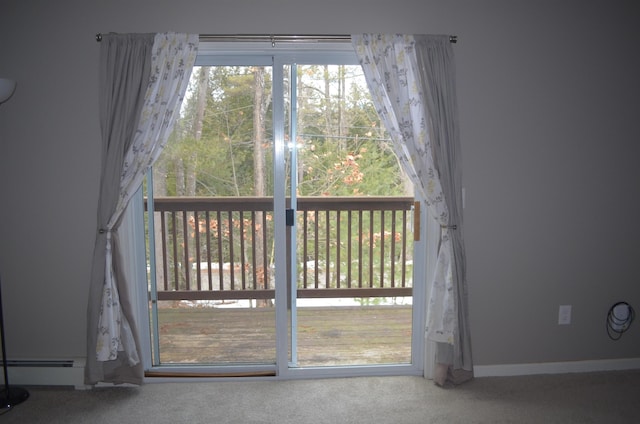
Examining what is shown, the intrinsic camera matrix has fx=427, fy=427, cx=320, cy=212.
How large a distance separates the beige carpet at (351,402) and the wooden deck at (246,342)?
18cm

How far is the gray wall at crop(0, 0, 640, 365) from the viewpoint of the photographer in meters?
2.44

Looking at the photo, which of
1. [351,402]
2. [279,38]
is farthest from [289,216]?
[351,402]

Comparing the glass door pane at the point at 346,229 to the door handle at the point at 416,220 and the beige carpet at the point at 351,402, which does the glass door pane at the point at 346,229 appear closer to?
the door handle at the point at 416,220

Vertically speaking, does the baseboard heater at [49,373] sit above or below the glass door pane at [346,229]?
below

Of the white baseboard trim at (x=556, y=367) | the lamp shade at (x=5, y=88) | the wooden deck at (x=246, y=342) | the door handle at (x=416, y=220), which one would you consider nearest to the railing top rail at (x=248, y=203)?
the door handle at (x=416, y=220)

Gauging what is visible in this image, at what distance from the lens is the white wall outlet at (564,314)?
2.77m

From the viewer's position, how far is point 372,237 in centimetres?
291

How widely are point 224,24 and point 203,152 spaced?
0.75 m

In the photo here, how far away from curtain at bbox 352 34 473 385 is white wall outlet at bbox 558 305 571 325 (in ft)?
2.29

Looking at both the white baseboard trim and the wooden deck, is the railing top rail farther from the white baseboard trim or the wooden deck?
the white baseboard trim

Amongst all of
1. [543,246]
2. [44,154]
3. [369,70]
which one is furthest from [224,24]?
[543,246]

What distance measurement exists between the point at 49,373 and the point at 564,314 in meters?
3.24

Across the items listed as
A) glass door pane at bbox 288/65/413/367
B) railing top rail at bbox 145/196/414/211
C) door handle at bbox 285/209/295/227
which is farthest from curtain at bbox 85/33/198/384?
door handle at bbox 285/209/295/227

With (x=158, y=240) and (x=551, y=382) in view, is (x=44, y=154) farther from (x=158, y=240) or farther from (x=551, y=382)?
(x=551, y=382)
